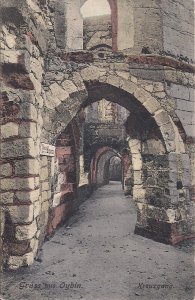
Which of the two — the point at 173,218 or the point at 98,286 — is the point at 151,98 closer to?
the point at 173,218

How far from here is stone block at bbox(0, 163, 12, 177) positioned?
3273 mm

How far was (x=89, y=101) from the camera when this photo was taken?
214 inches

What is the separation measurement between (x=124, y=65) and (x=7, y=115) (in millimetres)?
2145

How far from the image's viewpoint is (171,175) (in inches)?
177

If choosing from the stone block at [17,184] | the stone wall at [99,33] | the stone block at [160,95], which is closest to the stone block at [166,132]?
the stone block at [160,95]

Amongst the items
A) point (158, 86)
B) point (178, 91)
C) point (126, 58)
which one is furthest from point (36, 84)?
point (178, 91)

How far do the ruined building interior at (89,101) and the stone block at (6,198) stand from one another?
0.01m

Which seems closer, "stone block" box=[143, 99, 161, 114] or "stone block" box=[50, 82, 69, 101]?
"stone block" box=[50, 82, 69, 101]

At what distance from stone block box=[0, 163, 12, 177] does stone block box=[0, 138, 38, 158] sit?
122 millimetres

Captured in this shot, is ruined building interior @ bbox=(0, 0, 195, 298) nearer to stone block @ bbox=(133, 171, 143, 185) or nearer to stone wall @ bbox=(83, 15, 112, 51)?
stone block @ bbox=(133, 171, 143, 185)

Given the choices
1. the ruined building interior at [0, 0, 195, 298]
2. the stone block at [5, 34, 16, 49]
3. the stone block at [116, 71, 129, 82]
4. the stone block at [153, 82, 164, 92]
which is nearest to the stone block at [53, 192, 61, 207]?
the ruined building interior at [0, 0, 195, 298]

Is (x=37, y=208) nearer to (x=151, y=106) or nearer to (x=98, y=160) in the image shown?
(x=151, y=106)

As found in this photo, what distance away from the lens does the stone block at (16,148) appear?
3.28 metres

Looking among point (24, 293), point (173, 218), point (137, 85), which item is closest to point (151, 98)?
point (137, 85)
